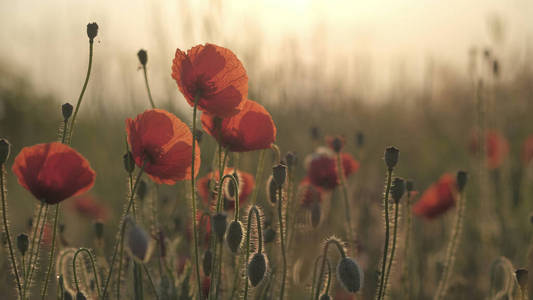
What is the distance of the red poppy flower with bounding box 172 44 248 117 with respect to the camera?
1.74m

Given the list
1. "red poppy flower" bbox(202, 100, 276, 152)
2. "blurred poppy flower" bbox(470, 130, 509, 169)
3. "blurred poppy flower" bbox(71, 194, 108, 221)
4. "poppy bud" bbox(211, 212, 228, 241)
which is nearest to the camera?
"poppy bud" bbox(211, 212, 228, 241)

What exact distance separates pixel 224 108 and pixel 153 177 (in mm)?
311

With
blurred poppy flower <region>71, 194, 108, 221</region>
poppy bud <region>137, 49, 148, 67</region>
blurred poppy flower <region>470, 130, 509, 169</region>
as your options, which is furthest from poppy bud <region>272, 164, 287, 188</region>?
blurred poppy flower <region>470, 130, 509, 169</region>

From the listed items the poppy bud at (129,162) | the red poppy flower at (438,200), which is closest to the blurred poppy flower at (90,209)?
the red poppy flower at (438,200)

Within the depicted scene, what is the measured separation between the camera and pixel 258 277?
59.4 inches

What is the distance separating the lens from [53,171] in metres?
1.54

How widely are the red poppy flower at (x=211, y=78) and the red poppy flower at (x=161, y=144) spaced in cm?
10

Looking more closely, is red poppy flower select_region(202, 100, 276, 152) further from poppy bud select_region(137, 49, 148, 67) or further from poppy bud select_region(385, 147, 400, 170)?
poppy bud select_region(385, 147, 400, 170)

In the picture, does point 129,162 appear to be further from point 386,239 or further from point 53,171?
point 386,239

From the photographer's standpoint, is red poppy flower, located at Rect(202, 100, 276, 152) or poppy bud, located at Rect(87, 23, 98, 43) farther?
red poppy flower, located at Rect(202, 100, 276, 152)

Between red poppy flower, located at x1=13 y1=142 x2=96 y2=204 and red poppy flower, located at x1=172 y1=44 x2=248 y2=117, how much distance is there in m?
0.39

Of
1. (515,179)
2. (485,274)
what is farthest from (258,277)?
(515,179)

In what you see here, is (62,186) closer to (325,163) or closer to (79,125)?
(325,163)

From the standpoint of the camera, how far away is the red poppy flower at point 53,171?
1.52 meters
